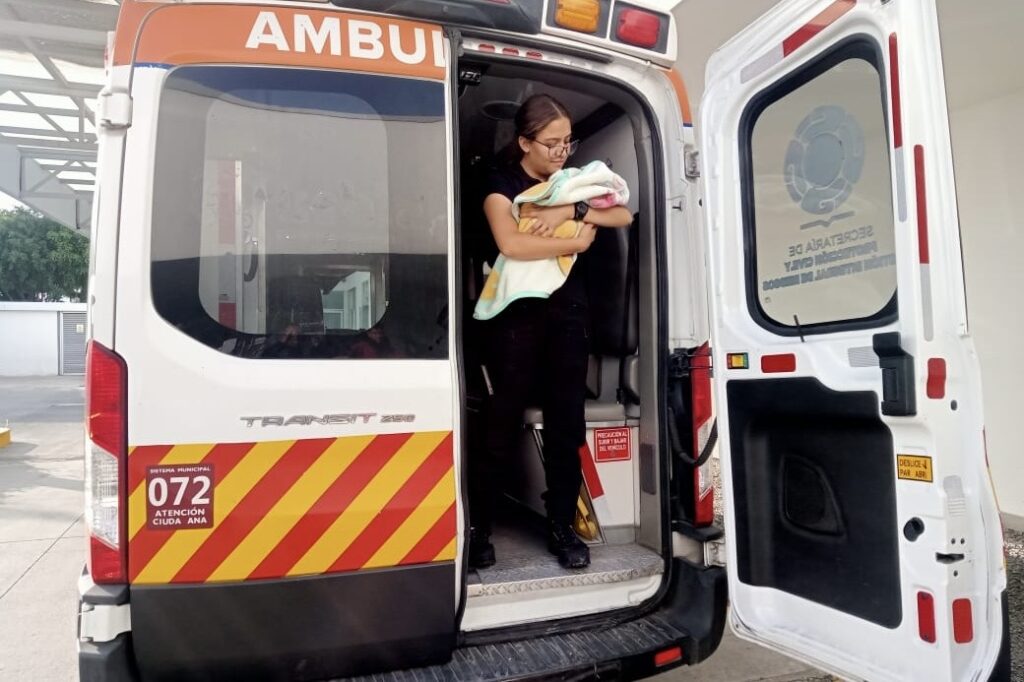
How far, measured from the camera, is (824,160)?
2197mm

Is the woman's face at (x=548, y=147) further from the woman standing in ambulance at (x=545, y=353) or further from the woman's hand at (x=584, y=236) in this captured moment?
the woman's hand at (x=584, y=236)

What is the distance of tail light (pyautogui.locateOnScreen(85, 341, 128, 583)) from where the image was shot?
188 cm

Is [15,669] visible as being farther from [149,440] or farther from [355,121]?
[355,121]

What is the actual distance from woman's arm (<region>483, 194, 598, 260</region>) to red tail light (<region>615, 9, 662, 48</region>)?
2.15 feet

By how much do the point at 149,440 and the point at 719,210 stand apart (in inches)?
74.3

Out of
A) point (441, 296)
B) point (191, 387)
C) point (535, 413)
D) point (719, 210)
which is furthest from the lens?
point (535, 413)

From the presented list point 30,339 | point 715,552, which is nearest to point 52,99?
point 715,552

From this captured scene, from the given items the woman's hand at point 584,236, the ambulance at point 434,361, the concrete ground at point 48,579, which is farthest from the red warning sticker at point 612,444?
the concrete ground at point 48,579

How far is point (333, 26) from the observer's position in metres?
2.13

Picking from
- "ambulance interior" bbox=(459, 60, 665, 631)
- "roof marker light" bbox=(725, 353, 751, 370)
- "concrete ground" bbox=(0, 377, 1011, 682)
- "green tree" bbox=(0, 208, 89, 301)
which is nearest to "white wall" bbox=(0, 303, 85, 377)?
"green tree" bbox=(0, 208, 89, 301)

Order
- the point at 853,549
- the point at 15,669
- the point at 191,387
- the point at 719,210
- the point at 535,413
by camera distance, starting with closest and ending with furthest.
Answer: the point at 191,387, the point at 853,549, the point at 719,210, the point at 535,413, the point at 15,669

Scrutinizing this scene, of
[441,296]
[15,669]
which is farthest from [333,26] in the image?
[15,669]

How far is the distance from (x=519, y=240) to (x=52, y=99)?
26.8 feet

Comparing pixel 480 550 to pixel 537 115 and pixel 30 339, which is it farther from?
pixel 30 339
